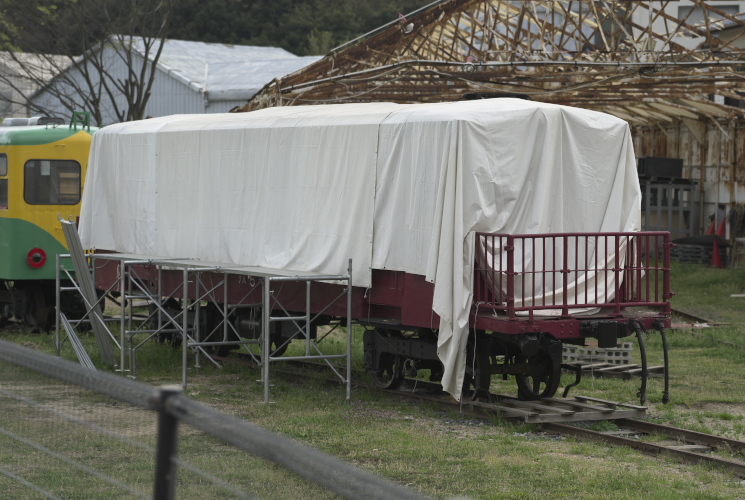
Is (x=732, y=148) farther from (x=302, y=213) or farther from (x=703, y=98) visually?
(x=302, y=213)

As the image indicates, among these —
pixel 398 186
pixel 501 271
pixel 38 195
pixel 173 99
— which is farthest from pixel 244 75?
pixel 501 271

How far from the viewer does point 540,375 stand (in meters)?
11.4

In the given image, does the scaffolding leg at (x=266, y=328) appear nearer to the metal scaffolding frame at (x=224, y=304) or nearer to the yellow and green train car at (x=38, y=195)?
the metal scaffolding frame at (x=224, y=304)

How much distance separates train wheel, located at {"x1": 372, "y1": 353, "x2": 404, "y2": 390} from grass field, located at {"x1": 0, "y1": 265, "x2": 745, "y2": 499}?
271 millimetres

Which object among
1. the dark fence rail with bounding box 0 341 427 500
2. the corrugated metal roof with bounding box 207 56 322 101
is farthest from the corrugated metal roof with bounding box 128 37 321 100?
the dark fence rail with bounding box 0 341 427 500

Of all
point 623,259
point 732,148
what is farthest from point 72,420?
point 732,148

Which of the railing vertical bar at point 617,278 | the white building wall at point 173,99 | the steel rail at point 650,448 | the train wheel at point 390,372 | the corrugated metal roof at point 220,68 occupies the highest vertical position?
the corrugated metal roof at point 220,68

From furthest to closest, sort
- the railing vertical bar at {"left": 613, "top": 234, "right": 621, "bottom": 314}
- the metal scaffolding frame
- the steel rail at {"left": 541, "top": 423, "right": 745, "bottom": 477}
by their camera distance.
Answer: the metal scaffolding frame → the railing vertical bar at {"left": 613, "top": 234, "right": 621, "bottom": 314} → the steel rail at {"left": 541, "top": 423, "right": 745, "bottom": 477}

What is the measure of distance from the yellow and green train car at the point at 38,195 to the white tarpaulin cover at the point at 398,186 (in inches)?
164

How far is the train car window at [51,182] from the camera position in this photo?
701 inches

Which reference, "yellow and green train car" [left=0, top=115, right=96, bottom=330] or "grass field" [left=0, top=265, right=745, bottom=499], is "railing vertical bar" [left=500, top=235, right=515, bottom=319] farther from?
"yellow and green train car" [left=0, top=115, right=96, bottom=330]

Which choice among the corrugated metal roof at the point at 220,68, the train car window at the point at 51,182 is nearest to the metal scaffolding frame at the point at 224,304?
the train car window at the point at 51,182

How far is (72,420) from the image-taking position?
4852 millimetres

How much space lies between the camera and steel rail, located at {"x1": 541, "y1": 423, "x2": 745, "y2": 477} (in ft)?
28.5
